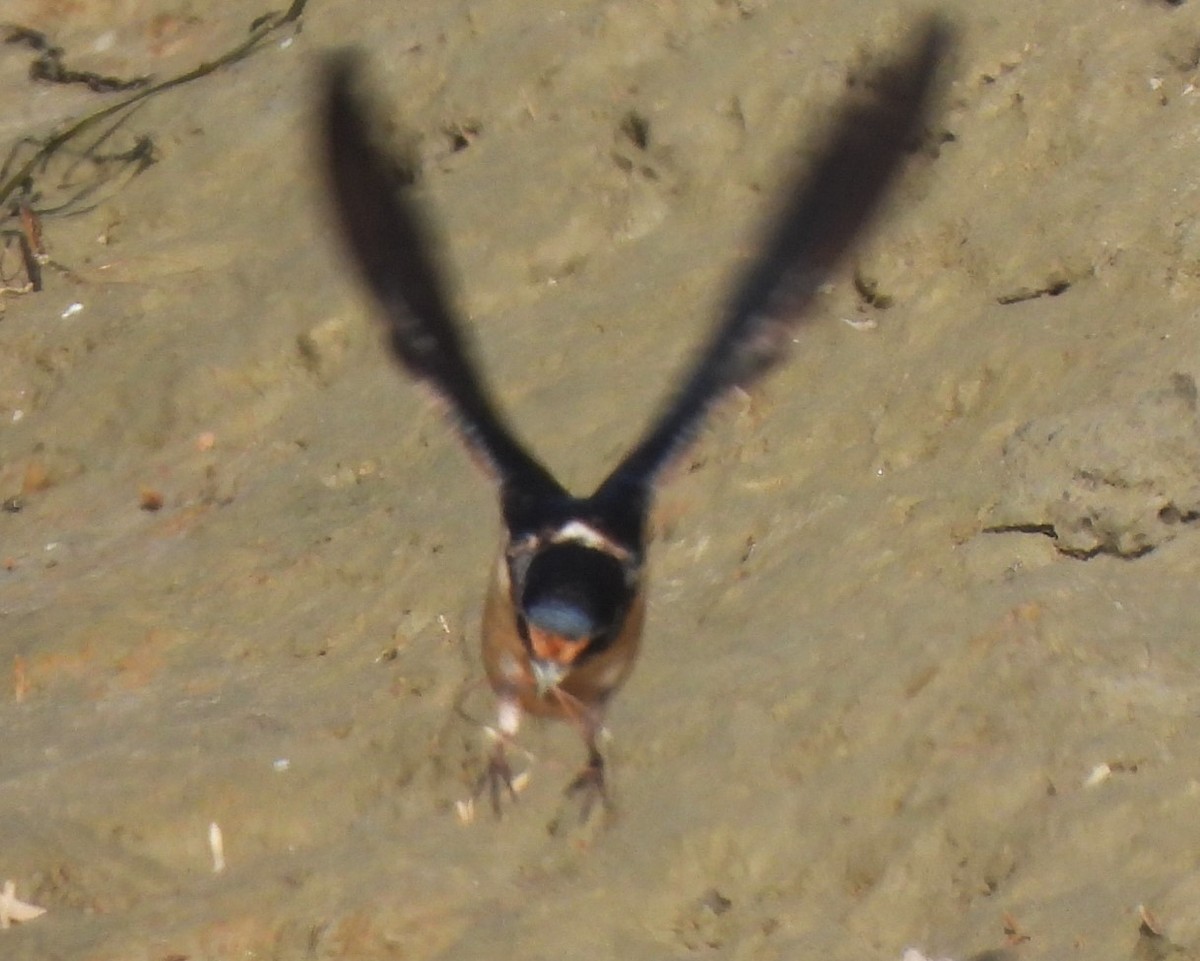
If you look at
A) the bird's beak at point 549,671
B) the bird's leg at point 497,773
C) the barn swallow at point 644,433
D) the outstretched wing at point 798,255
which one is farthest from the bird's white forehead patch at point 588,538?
the bird's leg at point 497,773

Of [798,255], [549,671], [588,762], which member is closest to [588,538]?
[549,671]

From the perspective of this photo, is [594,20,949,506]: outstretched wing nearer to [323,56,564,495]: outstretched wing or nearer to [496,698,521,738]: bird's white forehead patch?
[323,56,564,495]: outstretched wing

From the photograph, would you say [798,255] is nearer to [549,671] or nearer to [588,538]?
[588,538]

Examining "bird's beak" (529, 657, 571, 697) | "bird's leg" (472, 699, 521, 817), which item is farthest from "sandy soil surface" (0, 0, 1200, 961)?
"bird's beak" (529, 657, 571, 697)

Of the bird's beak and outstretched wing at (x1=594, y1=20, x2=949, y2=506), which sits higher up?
the bird's beak

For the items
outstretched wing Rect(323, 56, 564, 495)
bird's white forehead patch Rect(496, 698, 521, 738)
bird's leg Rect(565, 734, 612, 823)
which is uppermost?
outstretched wing Rect(323, 56, 564, 495)

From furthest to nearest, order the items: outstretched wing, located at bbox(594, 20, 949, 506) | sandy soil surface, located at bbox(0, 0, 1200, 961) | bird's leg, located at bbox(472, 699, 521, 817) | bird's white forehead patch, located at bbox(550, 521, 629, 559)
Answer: outstretched wing, located at bbox(594, 20, 949, 506), bird's white forehead patch, located at bbox(550, 521, 629, 559), bird's leg, located at bbox(472, 699, 521, 817), sandy soil surface, located at bbox(0, 0, 1200, 961)

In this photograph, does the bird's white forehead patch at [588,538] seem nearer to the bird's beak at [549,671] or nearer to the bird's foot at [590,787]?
the bird's beak at [549,671]
